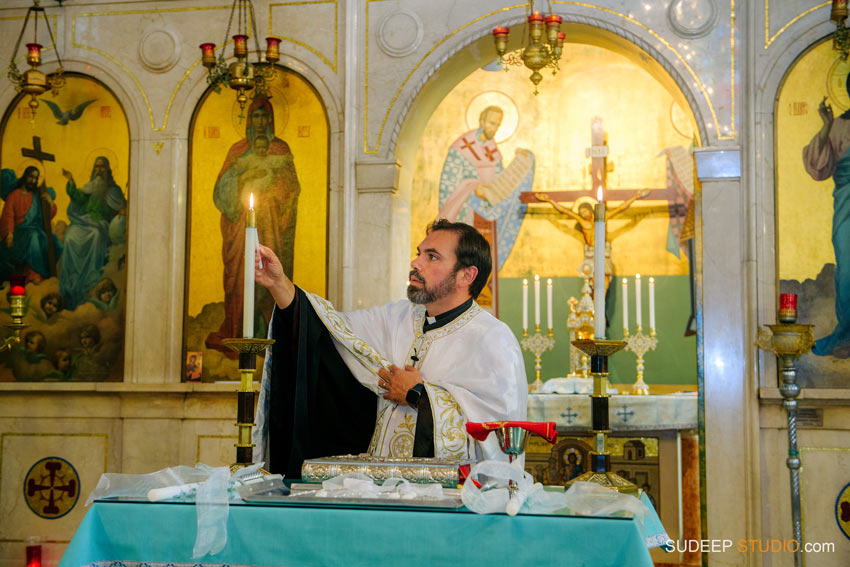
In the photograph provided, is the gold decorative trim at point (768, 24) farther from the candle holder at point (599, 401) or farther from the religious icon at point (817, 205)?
the candle holder at point (599, 401)

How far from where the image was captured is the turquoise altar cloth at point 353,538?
2572 millimetres

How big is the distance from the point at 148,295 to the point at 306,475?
500 centimetres

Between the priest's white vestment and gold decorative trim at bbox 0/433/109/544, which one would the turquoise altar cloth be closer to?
the priest's white vestment

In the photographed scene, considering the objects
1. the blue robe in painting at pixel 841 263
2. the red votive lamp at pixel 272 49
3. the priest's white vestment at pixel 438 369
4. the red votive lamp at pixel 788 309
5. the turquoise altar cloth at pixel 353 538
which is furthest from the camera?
the red votive lamp at pixel 272 49

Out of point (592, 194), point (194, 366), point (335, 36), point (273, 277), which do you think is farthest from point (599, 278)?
point (592, 194)

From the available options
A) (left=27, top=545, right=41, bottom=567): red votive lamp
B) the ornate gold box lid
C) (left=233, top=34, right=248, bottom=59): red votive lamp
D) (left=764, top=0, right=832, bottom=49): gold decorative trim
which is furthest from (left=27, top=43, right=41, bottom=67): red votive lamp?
the ornate gold box lid

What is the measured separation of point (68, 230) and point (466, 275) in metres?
4.74

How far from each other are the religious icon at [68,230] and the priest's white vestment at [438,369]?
3947mm

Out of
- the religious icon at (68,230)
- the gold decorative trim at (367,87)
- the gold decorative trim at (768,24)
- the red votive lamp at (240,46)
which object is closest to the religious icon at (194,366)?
the religious icon at (68,230)

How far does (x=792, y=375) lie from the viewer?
6305 millimetres

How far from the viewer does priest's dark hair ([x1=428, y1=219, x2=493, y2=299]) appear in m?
4.40

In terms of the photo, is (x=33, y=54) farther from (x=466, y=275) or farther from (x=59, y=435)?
(x=466, y=275)

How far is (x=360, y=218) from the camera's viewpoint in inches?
290

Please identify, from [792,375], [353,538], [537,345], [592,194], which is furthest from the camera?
[592,194]
